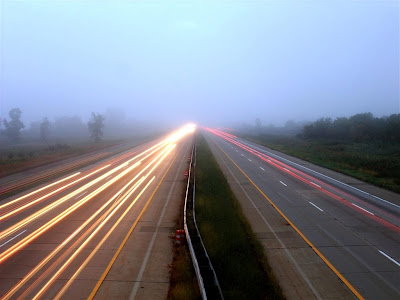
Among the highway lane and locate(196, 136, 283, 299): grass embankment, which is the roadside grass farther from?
the highway lane

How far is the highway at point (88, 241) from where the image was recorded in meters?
9.43

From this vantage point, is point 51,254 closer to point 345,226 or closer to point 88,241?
point 88,241

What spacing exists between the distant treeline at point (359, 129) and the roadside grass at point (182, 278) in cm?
7196

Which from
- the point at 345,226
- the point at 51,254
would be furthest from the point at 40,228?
the point at 345,226

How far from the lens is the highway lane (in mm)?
10327

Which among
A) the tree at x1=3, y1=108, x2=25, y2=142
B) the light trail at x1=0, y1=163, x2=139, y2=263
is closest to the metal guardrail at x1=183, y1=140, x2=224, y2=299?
the light trail at x1=0, y1=163, x2=139, y2=263

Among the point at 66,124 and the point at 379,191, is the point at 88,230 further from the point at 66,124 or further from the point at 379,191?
the point at 66,124

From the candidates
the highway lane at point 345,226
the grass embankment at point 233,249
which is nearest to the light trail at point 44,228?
the grass embankment at point 233,249

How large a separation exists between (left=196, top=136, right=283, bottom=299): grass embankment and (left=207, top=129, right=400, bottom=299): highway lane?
1703 millimetres

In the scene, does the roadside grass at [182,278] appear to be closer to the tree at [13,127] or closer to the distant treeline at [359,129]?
the distant treeline at [359,129]

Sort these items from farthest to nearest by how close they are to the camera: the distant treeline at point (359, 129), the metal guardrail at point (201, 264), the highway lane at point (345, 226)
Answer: the distant treeline at point (359, 129), the highway lane at point (345, 226), the metal guardrail at point (201, 264)

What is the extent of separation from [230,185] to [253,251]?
1320 cm

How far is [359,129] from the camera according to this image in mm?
78625

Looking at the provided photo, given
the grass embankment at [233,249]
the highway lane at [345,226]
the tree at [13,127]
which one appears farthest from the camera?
the tree at [13,127]
